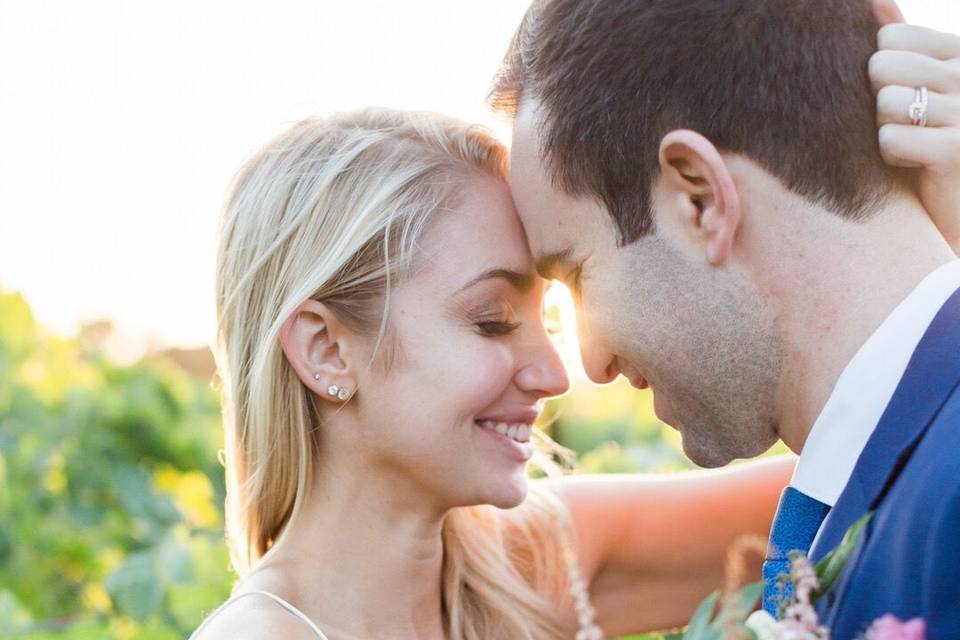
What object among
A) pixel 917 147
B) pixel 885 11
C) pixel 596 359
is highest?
pixel 885 11

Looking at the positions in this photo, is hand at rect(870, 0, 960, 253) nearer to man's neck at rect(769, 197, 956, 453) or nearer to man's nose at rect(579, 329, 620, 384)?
man's neck at rect(769, 197, 956, 453)

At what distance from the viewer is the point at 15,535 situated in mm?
5527

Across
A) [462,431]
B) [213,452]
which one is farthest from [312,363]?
[213,452]

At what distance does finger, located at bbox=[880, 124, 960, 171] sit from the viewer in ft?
7.42

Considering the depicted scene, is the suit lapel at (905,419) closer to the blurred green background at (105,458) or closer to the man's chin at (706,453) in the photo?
the man's chin at (706,453)

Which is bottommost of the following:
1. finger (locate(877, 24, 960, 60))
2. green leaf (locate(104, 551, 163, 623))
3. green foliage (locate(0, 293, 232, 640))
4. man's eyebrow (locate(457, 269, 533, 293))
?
green foliage (locate(0, 293, 232, 640))

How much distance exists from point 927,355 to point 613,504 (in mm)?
1548

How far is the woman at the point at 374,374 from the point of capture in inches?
115

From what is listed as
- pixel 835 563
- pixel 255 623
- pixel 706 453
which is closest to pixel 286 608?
pixel 255 623

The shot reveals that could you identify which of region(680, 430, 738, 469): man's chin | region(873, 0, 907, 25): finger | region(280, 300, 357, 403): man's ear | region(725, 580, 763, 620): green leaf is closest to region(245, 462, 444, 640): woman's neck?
region(280, 300, 357, 403): man's ear

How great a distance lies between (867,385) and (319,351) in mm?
1392

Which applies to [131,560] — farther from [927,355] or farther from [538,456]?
[927,355]

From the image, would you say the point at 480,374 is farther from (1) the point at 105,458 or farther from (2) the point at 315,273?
(1) the point at 105,458

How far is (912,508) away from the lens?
184 cm
